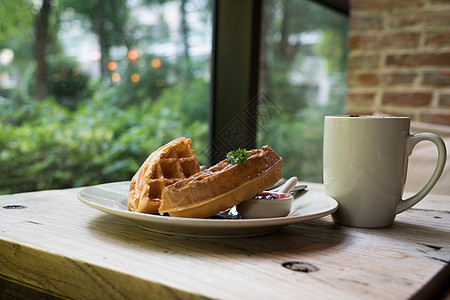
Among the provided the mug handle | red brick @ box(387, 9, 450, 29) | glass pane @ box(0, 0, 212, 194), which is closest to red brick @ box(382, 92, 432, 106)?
red brick @ box(387, 9, 450, 29)

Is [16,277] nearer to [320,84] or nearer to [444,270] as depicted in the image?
[444,270]

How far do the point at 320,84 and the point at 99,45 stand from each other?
267 cm

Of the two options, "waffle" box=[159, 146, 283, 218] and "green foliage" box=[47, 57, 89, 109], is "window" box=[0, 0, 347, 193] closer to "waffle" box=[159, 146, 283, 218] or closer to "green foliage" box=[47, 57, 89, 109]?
"green foliage" box=[47, 57, 89, 109]

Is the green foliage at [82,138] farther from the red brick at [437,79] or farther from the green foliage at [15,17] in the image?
the red brick at [437,79]

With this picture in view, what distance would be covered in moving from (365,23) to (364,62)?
0.79ft

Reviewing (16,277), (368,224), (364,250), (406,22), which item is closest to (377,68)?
(406,22)

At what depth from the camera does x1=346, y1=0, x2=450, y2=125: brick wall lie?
2.39 metres

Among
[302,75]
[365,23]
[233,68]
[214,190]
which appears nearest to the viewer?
[214,190]

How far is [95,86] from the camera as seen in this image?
3281mm

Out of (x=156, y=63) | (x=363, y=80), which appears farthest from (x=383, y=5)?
(x=156, y=63)

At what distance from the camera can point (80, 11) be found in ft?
10.2

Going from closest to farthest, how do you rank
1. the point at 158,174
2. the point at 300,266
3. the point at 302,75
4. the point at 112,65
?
the point at 300,266
the point at 158,174
the point at 112,65
the point at 302,75

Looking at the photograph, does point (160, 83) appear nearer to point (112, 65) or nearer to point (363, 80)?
point (112, 65)

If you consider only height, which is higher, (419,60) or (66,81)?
(419,60)
